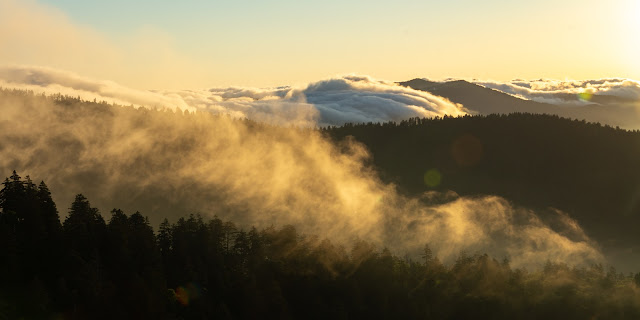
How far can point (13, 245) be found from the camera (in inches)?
2904

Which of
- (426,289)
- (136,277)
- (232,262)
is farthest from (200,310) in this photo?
(426,289)

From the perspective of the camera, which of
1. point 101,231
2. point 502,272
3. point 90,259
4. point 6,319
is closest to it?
point 6,319

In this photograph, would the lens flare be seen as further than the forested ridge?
Yes

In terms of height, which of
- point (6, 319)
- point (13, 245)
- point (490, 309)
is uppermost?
point (13, 245)

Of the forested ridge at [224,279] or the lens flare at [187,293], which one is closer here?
the forested ridge at [224,279]

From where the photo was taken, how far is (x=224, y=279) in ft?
310

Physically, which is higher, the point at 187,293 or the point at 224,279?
the point at 224,279

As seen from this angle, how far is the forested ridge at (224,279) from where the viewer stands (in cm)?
7506

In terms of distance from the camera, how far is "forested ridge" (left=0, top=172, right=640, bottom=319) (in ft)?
246

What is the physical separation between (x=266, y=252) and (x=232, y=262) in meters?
7.52

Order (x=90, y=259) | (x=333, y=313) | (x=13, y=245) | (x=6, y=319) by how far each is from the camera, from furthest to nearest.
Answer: (x=333, y=313) → (x=90, y=259) → (x=13, y=245) → (x=6, y=319)

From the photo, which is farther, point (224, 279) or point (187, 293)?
point (224, 279)

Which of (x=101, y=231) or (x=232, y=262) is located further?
(x=232, y=262)

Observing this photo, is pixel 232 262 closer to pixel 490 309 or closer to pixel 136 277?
pixel 136 277
